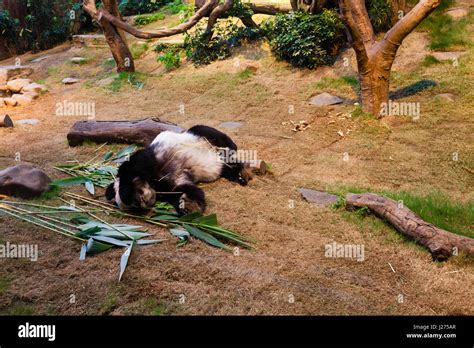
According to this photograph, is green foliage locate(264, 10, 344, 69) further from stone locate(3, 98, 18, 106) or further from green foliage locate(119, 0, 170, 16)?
green foliage locate(119, 0, 170, 16)

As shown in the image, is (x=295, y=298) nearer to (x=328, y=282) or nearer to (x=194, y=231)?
(x=328, y=282)

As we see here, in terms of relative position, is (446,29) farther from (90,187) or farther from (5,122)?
(5,122)

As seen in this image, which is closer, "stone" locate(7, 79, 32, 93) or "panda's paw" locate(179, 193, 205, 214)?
"panda's paw" locate(179, 193, 205, 214)

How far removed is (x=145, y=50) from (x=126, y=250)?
32.9 feet

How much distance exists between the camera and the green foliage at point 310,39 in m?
9.40

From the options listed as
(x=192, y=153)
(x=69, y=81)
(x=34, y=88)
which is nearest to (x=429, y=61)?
(x=192, y=153)

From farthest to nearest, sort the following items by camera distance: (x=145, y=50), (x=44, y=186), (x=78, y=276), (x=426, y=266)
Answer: (x=145, y=50) → (x=44, y=186) → (x=426, y=266) → (x=78, y=276)

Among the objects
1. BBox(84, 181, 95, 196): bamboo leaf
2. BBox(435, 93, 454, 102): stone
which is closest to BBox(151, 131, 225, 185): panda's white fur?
BBox(84, 181, 95, 196): bamboo leaf

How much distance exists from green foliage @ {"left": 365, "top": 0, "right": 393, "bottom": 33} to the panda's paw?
Answer: 6924 mm

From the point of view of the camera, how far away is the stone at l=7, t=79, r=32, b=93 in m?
11.0

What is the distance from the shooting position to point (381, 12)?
30.8ft

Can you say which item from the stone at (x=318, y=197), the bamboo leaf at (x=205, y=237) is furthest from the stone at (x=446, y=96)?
the bamboo leaf at (x=205, y=237)
